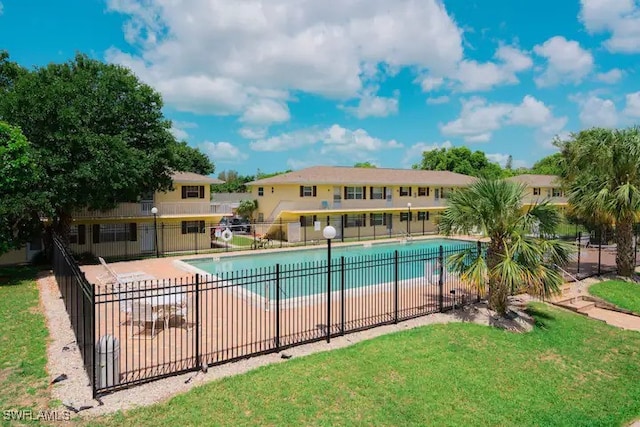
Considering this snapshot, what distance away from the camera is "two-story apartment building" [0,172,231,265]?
2327 centimetres

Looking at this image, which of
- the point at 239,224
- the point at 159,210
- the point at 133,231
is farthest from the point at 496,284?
the point at 239,224

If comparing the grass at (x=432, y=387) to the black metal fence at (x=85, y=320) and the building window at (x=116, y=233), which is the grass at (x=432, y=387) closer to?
the black metal fence at (x=85, y=320)

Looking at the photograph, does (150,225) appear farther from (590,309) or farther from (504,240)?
(590,309)

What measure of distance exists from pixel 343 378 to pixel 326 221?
1008 inches

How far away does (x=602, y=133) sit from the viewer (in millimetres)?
17344

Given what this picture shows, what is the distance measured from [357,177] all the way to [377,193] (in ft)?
7.80

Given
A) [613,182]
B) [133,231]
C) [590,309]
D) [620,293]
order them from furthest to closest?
1. [133,231]
2. [613,182]
3. [620,293]
4. [590,309]

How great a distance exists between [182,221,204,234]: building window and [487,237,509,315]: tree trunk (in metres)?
20.1

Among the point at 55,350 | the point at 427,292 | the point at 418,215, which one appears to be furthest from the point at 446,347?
the point at 418,215

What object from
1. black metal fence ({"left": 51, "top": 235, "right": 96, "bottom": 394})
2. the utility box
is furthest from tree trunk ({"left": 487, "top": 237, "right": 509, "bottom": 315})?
black metal fence ({"left": 51, "top": 235, "right": 96, "bottom": 394})

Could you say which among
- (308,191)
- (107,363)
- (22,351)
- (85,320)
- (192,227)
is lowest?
(22,351)

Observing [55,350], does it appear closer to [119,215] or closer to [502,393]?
[502,393]

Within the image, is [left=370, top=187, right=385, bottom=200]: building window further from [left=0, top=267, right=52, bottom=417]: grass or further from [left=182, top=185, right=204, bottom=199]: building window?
[left=0, top=267, right=52, bottom=417]: grass

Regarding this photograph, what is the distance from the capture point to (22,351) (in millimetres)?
8234
